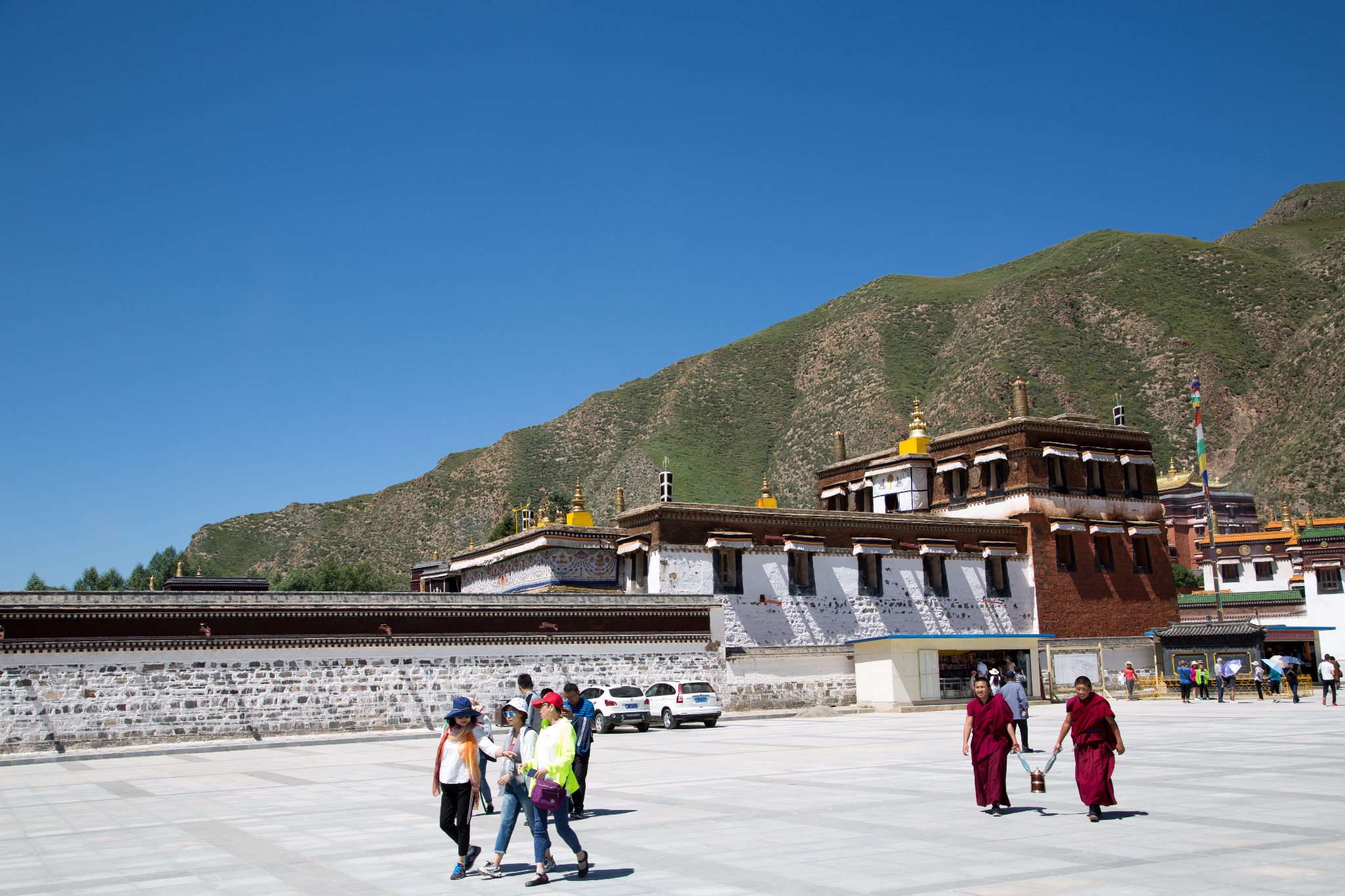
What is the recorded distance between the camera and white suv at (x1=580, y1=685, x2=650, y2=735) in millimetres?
29000

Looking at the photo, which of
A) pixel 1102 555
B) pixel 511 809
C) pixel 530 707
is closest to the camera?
pixel 511 809

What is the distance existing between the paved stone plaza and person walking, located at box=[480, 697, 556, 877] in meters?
0.20

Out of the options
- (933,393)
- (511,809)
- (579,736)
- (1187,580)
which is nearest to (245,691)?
(579,736)

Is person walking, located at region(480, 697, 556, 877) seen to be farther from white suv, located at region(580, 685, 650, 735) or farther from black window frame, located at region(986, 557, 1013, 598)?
black window frame, located at region(986, 557, 1013, 598)

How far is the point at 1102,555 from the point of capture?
4362 cm

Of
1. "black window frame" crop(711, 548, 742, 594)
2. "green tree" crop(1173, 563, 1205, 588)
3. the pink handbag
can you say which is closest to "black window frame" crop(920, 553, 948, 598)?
"black window frame" crop(711, 548, 742, 594)

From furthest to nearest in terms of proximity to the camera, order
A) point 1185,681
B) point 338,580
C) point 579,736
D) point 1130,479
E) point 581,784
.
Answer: point 338,580 → point 1130,479 → point 1185,681 → point 579,736 → point 581,784

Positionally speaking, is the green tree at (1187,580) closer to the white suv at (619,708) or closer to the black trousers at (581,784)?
the white suv at (619,708)

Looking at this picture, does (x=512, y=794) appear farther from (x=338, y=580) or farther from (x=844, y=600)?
(x=338, y=580)

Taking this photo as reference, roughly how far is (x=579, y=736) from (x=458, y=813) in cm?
331

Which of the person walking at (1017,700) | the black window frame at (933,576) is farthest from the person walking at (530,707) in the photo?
the black window frame at (933,576)

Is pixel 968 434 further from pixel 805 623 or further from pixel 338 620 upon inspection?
pixel 338 620

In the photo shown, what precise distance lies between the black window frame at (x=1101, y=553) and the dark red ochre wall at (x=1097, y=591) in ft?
0.46

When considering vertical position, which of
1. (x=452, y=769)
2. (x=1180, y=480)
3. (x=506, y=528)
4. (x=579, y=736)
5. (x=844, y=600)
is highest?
(x=1180, y=480)
